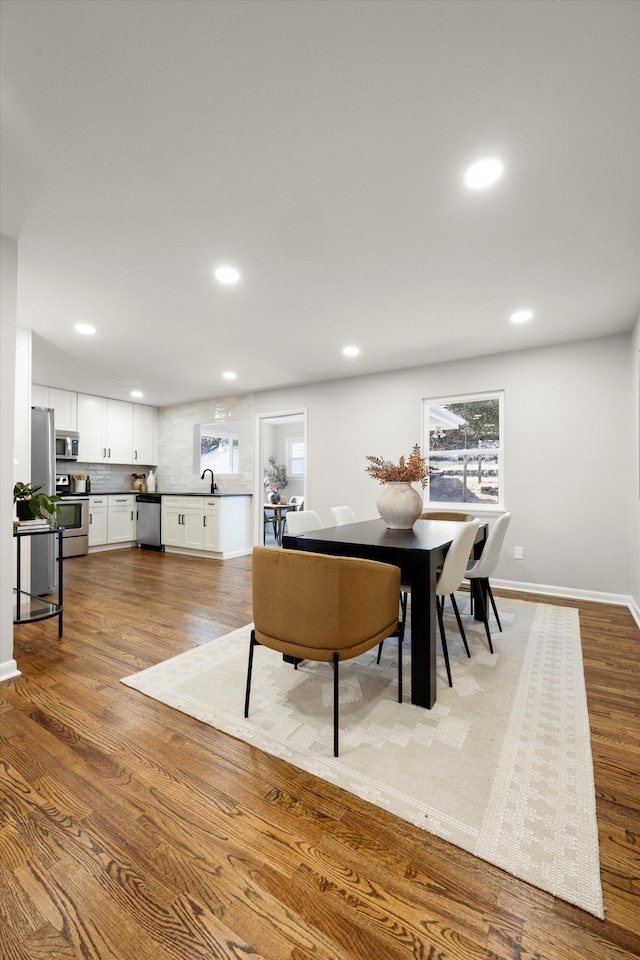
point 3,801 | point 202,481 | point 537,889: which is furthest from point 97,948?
point 202,481

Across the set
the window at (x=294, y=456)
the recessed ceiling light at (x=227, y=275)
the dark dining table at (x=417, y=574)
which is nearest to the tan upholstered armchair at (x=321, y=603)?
the dark dining table at (x=417, y=574)

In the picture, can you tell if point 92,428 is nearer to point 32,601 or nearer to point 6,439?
point 32,601

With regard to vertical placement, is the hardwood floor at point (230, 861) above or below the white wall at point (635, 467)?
below

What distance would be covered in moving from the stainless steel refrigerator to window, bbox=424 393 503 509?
363 cm

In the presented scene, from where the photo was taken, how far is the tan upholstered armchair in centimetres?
163

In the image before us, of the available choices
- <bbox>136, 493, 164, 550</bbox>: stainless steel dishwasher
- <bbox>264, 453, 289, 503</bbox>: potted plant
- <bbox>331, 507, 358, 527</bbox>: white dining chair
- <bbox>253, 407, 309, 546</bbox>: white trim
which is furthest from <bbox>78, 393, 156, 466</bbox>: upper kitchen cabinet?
<bbox>331, 507, 358, 527</bbox>: white dining chair

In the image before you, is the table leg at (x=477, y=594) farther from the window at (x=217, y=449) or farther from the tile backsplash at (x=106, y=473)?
the tile backsplash at (x=106, y=473)

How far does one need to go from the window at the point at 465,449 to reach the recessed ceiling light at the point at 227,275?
8.46 ft

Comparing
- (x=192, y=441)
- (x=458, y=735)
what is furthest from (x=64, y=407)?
(x=458, y=735)

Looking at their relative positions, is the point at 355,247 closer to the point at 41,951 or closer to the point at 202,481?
the point at 41,951

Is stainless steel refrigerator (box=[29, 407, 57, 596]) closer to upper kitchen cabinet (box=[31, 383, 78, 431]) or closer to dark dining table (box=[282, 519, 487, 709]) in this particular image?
upper kitchen cabinet (box=[31, 383, 78, 431])

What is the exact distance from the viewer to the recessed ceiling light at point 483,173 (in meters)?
1.72

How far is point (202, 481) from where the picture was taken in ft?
22.7

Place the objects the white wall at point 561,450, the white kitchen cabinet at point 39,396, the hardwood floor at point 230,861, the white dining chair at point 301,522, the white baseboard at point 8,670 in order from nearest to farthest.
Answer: the hardwood floor at point 230,861 → the white baseboard at point 8,670 → the white dining chair at point 301,522 → the white wall at point 561,450 → the white kitchen cabinet at point 39,396
